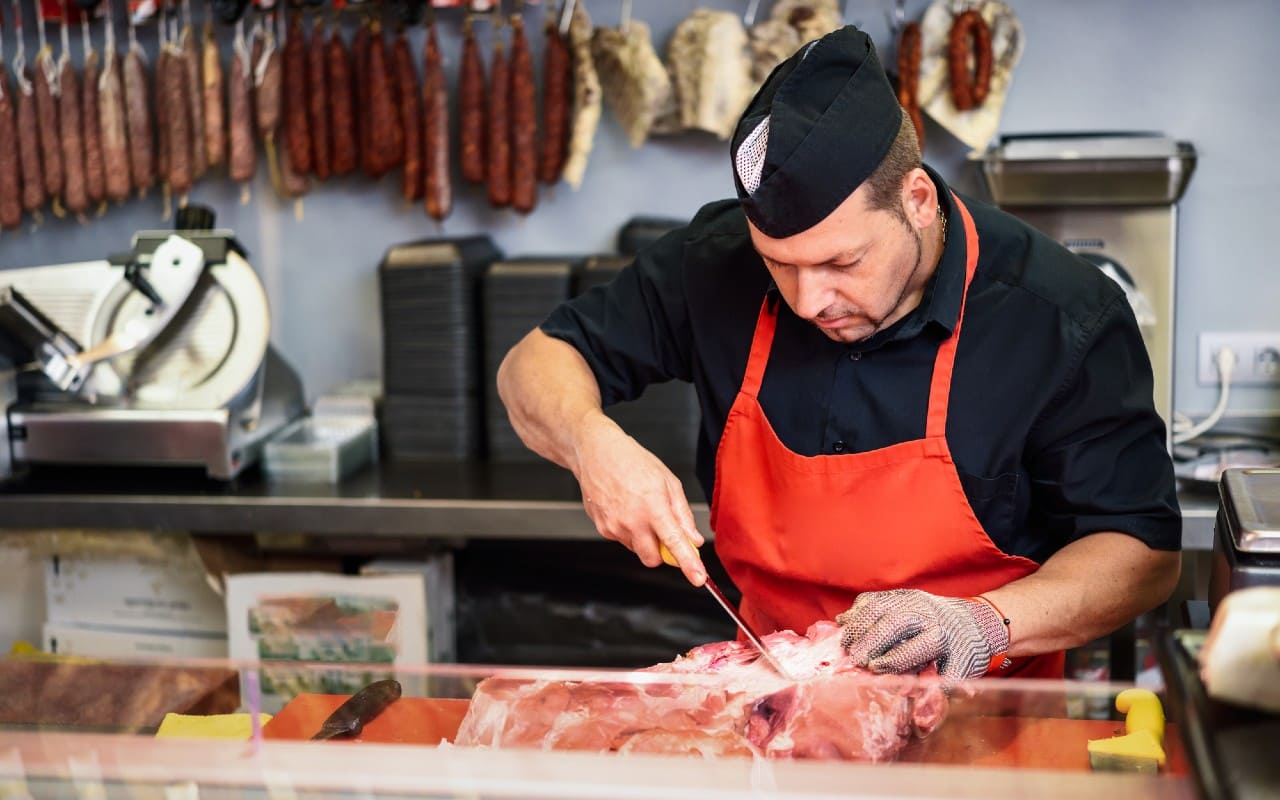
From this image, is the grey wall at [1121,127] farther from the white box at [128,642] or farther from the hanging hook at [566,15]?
the white box at [128,642]

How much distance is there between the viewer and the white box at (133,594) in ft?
11.4

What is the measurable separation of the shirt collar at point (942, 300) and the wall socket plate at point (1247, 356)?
2.00 m

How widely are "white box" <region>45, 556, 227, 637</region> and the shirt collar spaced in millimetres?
2301

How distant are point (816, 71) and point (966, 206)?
44 cm

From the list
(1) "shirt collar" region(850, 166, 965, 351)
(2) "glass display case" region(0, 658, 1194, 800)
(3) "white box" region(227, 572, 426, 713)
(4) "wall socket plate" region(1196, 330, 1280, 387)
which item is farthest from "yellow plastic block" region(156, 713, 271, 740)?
(4) "wall socket plate" region(1196, 330, 1280, 387)

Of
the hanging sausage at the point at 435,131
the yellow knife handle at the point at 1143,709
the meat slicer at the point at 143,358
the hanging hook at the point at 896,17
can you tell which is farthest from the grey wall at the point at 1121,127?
the yellow knife handle at the point at 1143,709

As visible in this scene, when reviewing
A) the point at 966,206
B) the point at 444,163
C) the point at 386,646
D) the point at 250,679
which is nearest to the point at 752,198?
the point at 966,206

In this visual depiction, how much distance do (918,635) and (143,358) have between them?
2534mm

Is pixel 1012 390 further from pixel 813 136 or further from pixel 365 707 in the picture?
pixel 365 707

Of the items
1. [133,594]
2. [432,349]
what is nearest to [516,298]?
[432,349]

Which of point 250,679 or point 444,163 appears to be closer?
point 250,679

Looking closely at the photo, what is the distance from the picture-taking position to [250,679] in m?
1.43

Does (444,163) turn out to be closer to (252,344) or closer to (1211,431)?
(252,344)

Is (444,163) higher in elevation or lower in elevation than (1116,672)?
higher
